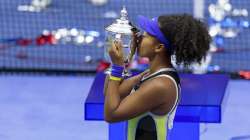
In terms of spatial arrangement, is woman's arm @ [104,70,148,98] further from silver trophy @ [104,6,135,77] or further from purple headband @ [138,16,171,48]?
purple headband @ [138,16,171,48]

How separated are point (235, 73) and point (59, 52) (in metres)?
2.20

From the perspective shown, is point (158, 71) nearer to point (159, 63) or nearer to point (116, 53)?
point (159, 63)

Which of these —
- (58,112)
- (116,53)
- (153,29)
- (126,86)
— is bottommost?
(58,112)

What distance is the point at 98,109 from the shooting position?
475 cm

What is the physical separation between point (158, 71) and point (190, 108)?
3.94ft

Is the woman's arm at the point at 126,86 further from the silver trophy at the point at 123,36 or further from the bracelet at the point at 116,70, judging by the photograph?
the bracelet at the point at 116,70

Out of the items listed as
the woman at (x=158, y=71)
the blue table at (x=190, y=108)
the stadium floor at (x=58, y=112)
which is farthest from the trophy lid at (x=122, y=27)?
the stadium floor at (x=58, y=112)

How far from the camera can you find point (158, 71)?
365 cm

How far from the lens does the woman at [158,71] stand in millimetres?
3559

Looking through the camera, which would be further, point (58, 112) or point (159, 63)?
point (58, 112)

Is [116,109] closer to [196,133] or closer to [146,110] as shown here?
[146,110]

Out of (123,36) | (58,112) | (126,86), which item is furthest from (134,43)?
(58,112)

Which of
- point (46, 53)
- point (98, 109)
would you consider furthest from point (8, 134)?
point (46, 53)

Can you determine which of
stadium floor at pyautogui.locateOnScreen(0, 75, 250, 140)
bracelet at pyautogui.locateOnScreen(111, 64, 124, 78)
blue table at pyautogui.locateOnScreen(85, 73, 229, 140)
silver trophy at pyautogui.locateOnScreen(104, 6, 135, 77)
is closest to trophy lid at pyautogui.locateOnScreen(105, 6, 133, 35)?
silver trophy at pyautogui.locateOnScreen(104, 6, 135, 77)
